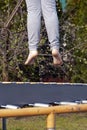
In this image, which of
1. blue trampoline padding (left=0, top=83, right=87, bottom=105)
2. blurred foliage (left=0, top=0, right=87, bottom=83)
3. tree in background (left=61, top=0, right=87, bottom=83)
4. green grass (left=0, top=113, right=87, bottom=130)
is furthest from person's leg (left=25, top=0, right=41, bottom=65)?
tree in background (left=61, top=0, right=87, bottom=83)

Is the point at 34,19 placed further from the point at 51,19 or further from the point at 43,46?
the point at 43,46

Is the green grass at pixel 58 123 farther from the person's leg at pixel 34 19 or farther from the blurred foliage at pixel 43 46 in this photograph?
the person's leg at pixel 34 19

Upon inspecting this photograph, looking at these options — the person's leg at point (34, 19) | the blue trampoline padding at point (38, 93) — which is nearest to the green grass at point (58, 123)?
the blue trampoline padding at point (38, 93)

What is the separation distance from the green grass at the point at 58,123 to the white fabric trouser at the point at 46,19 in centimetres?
343

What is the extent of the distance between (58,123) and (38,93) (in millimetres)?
3134

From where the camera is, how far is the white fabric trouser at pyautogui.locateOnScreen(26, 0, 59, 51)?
3150 mm

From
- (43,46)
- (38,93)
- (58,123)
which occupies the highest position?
(43,46)

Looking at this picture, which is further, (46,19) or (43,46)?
(43,46)

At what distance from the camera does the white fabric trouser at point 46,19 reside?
315 centimetres

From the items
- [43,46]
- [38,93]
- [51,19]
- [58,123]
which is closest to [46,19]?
[51,19]

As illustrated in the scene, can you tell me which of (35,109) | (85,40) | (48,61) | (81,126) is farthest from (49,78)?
(35,109)

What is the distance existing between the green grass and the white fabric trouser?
343 cm

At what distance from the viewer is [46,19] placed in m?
3.17

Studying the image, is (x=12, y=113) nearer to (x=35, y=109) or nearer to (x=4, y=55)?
(x=35, y=109)
